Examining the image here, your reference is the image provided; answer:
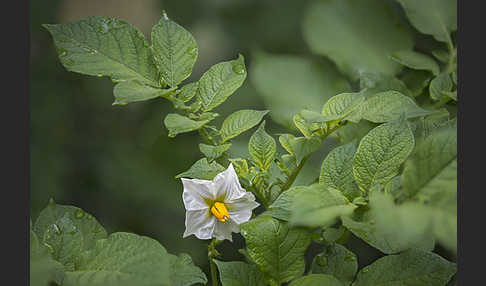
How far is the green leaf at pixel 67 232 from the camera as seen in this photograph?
558 millimetres

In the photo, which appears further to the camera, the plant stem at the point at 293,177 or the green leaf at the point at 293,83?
the green leaf at the point at 293,83

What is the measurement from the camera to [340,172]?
1.95 ft

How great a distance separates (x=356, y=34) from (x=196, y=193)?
45 cm

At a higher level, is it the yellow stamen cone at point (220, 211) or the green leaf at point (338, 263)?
the yellow stamen cone at point (220, 211)

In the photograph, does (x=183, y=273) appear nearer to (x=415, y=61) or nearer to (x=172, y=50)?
(x=172, y=50)

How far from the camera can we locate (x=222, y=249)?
1.11 metres

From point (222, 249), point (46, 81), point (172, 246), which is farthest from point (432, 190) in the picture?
point (46, 81)

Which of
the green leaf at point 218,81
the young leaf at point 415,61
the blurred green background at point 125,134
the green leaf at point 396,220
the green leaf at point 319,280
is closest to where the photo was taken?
the green leaf at point 396,220

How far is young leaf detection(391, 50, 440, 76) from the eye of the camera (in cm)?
77

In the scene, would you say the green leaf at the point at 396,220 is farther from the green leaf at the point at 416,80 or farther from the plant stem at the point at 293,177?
the green leaf at the point at 416,80

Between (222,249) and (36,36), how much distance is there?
0.80m

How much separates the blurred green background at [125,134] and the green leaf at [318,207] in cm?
56

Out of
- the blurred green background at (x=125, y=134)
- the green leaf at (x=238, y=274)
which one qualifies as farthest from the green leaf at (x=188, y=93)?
the blurred green background at (x=125, y=134)

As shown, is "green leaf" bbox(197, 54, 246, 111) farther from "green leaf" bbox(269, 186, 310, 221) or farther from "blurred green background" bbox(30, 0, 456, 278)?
"blurred green background" bbox(30, 0, 456, 278)
